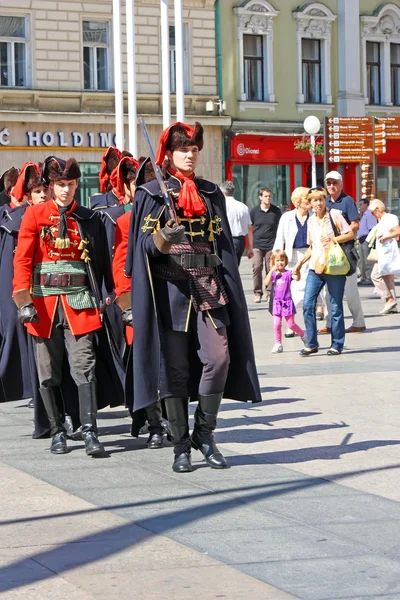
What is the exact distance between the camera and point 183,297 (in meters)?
7.20

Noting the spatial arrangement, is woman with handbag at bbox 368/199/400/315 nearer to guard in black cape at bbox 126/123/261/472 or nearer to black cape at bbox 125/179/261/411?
black cape at bbox 125/179/261/411

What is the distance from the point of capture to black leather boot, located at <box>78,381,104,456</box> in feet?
25.6

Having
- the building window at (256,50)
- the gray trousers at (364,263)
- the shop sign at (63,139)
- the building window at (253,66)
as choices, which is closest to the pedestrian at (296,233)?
the gray trousers at (364,263)

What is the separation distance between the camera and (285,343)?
14273mm

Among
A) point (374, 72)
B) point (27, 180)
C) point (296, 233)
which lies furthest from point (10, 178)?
point (374, 72)

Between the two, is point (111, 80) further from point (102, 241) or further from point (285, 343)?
point (102, 241)

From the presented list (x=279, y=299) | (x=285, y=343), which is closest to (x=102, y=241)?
(x=279, y=299)

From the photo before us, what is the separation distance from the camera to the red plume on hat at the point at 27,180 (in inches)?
354

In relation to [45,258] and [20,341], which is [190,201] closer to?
[45,258]

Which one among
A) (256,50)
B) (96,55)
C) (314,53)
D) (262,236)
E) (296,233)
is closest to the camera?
(296,233)

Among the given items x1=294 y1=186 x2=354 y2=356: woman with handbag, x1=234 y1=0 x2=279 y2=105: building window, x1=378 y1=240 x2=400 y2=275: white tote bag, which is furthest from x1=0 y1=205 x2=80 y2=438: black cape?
x1=234 y1=0 x2=279 y2=105: building window

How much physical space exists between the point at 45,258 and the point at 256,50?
28.7 metres

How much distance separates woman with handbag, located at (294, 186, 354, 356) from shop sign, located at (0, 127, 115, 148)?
61.6ft

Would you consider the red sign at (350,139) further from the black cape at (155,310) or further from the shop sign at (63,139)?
the black cape at (155,310)
